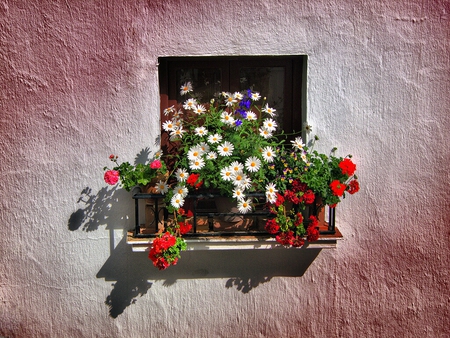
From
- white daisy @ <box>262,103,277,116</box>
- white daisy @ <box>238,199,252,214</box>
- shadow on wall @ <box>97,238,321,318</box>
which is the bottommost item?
shadow on wall @ <box>97,238,321,318</box>

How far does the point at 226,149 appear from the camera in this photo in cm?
301

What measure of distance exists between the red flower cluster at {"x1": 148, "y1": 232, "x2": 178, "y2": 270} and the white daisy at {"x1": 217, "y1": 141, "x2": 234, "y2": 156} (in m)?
0.66

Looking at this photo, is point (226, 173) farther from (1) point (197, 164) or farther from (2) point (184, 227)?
(2) point (184, 227)

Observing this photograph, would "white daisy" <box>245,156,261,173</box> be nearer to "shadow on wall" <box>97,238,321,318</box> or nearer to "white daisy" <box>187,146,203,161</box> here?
"white daisy" <box>187,146,203,161</box>

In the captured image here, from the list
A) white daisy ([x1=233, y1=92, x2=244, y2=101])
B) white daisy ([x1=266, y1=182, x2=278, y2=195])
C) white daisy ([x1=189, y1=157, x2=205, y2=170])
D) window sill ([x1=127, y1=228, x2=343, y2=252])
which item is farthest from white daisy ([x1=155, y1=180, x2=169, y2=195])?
white daisy ([x1=233, y1=92, x2=244, y2=101])

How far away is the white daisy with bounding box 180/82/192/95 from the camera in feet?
10.7

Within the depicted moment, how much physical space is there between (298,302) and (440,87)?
1.93 metres

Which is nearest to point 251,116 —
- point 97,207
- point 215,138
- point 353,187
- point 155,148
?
point 215,138

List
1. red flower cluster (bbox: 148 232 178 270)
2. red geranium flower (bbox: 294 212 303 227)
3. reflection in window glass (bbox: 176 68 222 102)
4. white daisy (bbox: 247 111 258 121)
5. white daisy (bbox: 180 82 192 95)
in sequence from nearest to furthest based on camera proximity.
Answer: red flower cluster (bbox: 148 232 178 270), red geranium flower (bbox: 294 212 303 227), white daisy (bbox: 247 111 258 121), white daisy (bbox: 180 82 192 95), reflection in window glass (bbox: 176 68 222 102)

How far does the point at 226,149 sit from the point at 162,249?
0.79 metres

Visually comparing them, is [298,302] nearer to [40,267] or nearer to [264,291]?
[264,291]

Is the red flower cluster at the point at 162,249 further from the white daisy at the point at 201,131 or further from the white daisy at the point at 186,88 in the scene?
the white daisy at the point at 186,88

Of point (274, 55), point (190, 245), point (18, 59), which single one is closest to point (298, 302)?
point (190, 245)

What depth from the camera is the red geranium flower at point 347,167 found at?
9.87 feet
